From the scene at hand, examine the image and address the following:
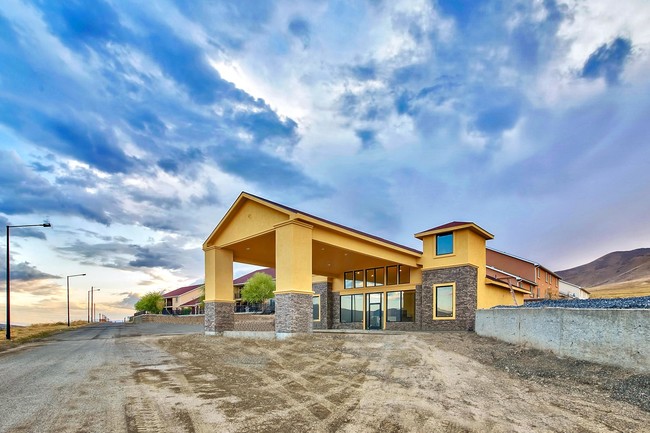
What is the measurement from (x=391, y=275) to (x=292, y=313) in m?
11.4

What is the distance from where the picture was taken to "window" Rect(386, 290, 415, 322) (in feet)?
82.8

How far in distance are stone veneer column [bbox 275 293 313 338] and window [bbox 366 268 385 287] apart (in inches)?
424

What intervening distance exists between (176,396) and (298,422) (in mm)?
2988

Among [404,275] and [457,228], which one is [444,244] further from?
[404,275]

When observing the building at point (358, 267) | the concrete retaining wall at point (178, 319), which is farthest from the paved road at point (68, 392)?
the concrete retaining wall at point (178, 319)

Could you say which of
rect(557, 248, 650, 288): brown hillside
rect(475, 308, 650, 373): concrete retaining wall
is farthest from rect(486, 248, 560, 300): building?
rect(557, 248, 650, 288): brown hillside

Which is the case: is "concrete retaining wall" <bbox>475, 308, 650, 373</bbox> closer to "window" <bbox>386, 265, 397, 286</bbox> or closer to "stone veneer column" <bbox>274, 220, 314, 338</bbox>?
"stone veneer column" <bbox>274, 220, 314, 338</bbox>

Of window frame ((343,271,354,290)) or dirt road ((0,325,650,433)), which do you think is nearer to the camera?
dirt road ((0,325,650,433))

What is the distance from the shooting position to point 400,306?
25.9 metres

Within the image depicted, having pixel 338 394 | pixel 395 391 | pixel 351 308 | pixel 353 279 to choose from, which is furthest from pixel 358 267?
pixel 338 394

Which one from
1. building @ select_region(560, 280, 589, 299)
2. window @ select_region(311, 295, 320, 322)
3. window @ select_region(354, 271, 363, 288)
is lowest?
building @ select_region(560, 280, 589, 299)

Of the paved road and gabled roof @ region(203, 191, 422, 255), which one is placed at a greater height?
gabled roof @ region(203, 191, 422, 255)

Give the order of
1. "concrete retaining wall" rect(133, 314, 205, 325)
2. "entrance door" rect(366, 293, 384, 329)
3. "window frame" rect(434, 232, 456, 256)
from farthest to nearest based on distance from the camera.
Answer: "concrete retaining wall" rect(133, 314, 205, 325) → "entrance door" rect(366, 293, 384, 329) → "window frame" rect(434, 232, 456, 256)

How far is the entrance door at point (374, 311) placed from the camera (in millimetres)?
27219
